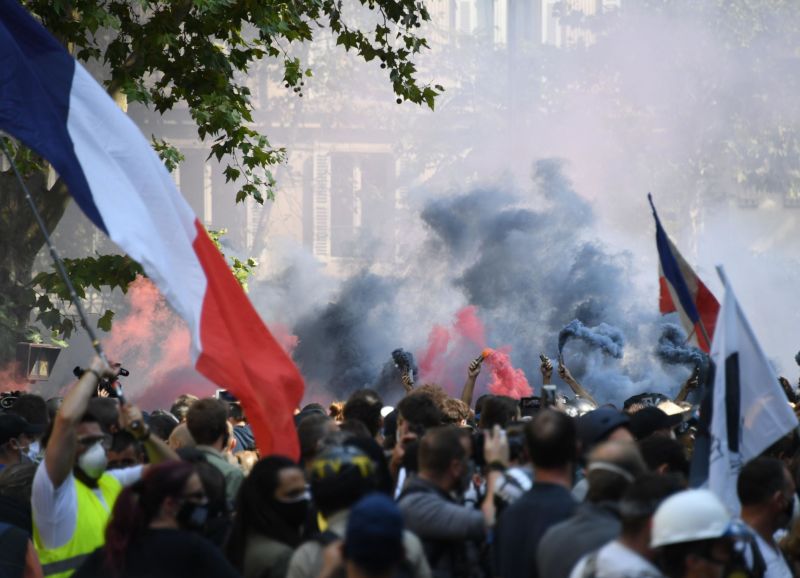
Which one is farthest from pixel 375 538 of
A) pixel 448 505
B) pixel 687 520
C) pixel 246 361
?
pixel 246 361

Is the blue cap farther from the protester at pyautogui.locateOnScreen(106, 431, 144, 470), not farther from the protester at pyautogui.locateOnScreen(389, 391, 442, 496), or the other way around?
the protester at pyautogui.locateOnScreen(106, 431, 144, 470)

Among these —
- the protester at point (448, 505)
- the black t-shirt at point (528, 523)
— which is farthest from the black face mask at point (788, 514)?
the black t-shirt at point (528, 523)

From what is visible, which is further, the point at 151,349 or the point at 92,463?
the point at 151,349

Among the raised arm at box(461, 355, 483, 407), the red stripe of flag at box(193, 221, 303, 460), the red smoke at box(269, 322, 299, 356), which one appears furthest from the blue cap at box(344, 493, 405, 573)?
the red smoke at box(269, 322, 299, 356)

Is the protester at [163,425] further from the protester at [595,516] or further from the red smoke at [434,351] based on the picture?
the red smoke at [434,351]

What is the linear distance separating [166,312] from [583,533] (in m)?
36.7

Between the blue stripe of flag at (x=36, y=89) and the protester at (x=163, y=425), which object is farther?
the protester at (x=163, y=425)

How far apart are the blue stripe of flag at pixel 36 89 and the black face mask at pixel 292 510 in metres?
2.38

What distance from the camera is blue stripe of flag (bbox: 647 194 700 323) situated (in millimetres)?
8781

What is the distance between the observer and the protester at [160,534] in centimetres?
493

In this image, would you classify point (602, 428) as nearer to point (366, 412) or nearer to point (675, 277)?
point (366, 412)

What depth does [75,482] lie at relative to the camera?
6.33m

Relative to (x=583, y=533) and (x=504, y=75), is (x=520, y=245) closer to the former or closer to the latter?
(x=504, y=75)

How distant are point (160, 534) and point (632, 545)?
1.46 m
